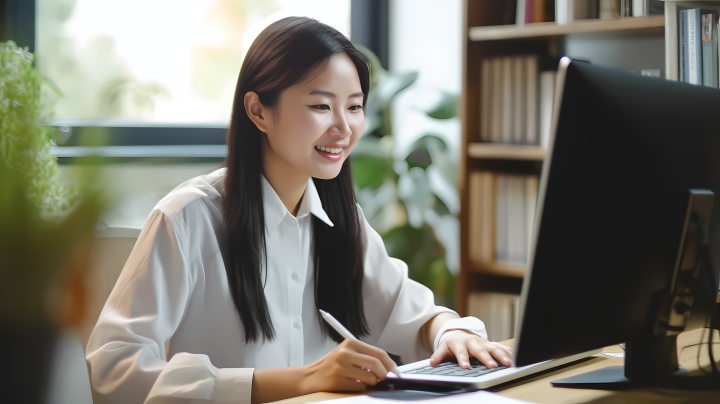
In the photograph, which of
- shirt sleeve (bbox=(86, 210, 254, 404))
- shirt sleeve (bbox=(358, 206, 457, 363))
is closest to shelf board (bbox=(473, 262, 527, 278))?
shirt sleeve (bbox=(358, 206, 457, 363))

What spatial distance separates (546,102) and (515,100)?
0.12m

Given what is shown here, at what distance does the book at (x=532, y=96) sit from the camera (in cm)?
221

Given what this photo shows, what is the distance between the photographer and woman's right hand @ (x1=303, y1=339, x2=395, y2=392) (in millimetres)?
848

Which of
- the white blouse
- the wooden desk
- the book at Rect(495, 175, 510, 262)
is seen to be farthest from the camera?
the book at Rect(495, 175, 510, 262)

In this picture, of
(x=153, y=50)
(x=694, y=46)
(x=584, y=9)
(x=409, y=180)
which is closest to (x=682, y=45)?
(x=694, y=46)

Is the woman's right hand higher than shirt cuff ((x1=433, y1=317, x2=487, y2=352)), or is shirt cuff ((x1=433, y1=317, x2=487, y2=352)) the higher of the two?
the woman's right hand

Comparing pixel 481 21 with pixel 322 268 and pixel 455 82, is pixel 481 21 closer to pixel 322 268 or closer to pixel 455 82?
pixel 455 82

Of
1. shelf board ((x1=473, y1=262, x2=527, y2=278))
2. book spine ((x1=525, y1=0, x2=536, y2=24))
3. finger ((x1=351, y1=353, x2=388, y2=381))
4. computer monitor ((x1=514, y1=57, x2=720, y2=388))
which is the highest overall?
book spine ((x1=525, y1=0, x2=536, y2=24))

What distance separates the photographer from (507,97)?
2.27 metres

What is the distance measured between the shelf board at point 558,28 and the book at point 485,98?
0.33 feet

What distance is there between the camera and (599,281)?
777 millimetres

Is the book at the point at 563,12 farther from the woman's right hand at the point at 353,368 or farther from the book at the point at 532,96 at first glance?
the woman's right hand at the point at 353,368

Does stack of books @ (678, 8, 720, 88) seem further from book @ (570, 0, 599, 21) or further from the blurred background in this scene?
book @ (570, 0, 599, 21)

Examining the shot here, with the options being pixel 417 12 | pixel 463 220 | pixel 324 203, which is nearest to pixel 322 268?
pixel 324 203
